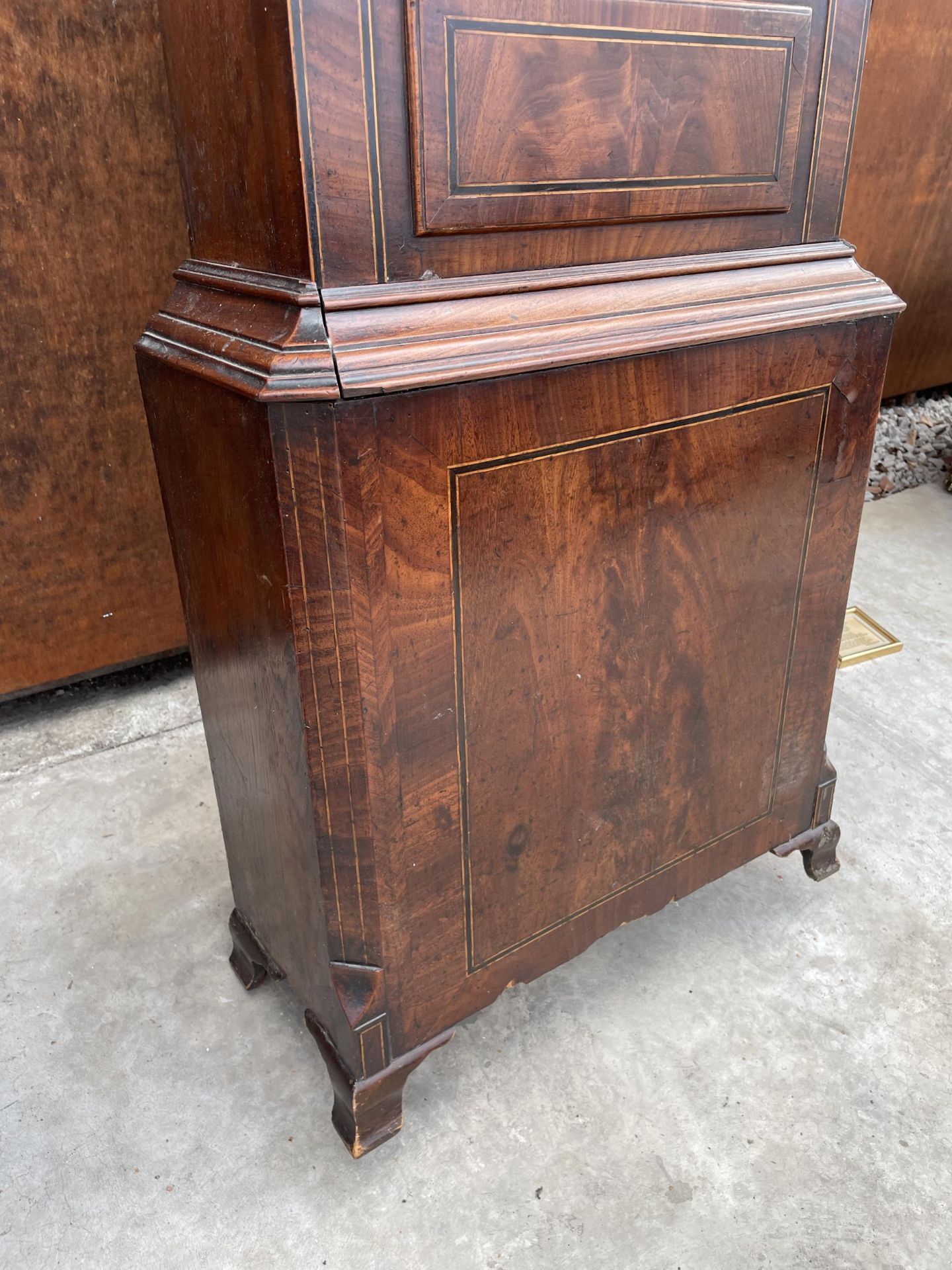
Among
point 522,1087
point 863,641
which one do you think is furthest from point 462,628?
point 863,641

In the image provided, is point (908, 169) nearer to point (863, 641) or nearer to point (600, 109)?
point (863, 641)

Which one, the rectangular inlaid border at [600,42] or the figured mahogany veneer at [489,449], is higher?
the rectangular inlaid border at [600,42]

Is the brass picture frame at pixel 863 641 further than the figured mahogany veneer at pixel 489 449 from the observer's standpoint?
Yes

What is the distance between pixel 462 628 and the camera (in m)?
1.00

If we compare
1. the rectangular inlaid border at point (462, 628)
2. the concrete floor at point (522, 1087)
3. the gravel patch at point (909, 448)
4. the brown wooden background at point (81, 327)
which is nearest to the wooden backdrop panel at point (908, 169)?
the gravel patch at point (909, 448)

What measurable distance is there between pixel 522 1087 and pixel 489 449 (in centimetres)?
92

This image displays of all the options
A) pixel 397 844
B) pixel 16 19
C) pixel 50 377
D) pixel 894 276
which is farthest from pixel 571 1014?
pixel 894 276

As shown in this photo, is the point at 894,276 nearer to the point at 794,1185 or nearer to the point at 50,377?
the point at 50,377

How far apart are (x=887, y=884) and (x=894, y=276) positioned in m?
2.32

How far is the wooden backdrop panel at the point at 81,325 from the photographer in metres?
1.64

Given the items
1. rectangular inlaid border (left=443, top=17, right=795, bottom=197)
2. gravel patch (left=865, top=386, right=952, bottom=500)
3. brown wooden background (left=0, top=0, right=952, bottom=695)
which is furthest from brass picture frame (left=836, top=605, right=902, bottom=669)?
brown wooden background (left=0, top=0, right=952, bottom=695)

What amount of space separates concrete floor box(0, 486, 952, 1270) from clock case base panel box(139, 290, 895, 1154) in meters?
0.13

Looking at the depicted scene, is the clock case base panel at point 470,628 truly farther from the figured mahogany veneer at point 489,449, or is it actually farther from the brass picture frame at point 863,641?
the brass picture frame at point 863,641

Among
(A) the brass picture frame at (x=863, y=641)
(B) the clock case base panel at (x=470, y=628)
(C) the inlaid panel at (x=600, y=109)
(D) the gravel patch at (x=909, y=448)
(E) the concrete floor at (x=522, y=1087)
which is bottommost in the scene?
(E) the concrete floor at (x=522, y=1087)
